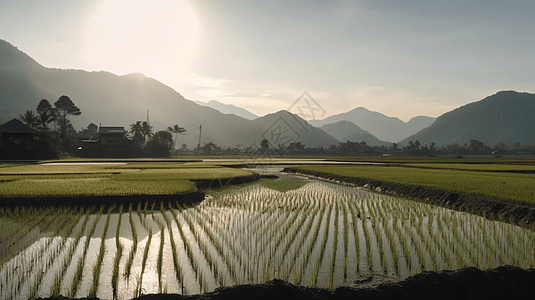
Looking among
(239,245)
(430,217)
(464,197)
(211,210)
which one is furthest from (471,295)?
(464,197)

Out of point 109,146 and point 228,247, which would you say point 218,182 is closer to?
point 228,247

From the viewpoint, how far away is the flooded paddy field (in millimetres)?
5383

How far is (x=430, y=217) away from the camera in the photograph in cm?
1066

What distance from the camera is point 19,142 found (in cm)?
5088

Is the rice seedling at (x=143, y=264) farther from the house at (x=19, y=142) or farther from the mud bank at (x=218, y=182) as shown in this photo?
the house at (x=19, y=142)

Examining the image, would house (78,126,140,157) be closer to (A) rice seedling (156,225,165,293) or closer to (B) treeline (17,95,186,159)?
(B) treeline (17,95,186,159)

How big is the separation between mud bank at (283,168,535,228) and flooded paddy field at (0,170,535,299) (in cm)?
83

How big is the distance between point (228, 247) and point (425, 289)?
156 inches

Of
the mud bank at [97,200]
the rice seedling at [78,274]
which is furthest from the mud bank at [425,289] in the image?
the mud bank at [97,200]

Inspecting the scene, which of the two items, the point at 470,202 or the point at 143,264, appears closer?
the point at 143,264

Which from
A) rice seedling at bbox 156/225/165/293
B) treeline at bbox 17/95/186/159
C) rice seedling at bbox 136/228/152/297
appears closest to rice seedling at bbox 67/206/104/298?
rice seedling at bbox 136/228/152/297

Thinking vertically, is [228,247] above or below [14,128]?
below

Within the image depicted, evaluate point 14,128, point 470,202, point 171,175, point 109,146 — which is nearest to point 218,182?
point 171,175

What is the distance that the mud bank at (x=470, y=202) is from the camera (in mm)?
10070
